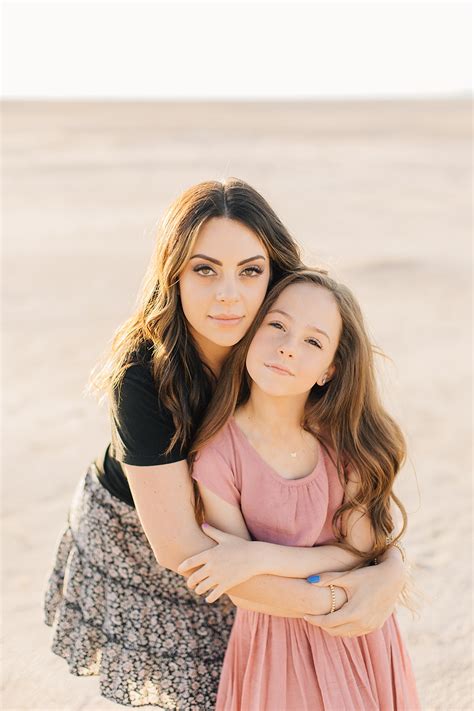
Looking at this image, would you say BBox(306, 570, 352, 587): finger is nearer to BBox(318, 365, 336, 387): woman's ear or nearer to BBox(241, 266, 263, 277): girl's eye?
BBox(318, 365, 336, 387): woman's ear

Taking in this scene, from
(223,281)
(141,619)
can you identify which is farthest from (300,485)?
(141,619)

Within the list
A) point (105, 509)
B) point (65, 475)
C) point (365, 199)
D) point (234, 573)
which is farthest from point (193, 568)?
point (365, 199)

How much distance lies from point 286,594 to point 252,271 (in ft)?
Answer: 3.43

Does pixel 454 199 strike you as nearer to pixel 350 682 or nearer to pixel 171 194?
pixel 171 194

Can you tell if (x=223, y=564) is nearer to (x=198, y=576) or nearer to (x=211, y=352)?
(x=198, y=576)

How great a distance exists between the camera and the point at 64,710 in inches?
137

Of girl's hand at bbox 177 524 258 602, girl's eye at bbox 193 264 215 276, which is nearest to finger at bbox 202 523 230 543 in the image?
girl's hand at bbox 177 524 258 602

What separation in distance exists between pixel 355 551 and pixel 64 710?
156 cm

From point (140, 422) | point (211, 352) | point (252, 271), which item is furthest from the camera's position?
point (211, 352)

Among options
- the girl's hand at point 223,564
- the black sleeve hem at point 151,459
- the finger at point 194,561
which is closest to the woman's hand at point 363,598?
the girl's hand at point 223,564

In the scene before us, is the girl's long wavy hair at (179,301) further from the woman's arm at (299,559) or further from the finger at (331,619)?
the finger at (331,619)

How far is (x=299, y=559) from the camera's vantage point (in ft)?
8.61

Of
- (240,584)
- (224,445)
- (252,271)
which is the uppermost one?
(252,271)

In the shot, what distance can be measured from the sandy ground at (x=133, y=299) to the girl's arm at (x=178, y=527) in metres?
1.07
